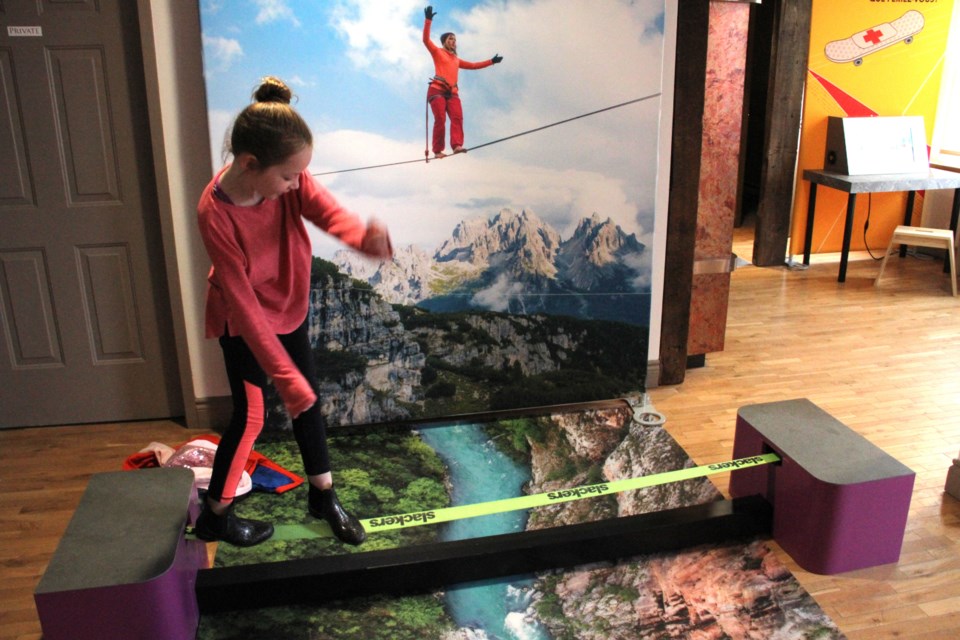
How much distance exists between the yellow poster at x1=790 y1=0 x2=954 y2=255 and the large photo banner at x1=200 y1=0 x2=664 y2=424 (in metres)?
2.79

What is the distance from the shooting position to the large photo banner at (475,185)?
293cm

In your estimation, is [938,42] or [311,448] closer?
[311,448]

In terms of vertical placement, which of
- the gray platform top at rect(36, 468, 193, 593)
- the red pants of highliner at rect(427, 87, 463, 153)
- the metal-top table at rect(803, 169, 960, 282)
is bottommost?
the gray platform top at rect(36, 468, 193, 593)

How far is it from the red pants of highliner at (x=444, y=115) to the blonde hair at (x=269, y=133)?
1.33 m

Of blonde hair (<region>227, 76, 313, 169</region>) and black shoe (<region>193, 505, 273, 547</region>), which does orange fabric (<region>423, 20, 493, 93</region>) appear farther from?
black shoe (<region>193, 505, 273, 547</region>)

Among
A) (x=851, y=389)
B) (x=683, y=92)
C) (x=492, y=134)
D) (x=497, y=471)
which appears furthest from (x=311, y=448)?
(x=851, y=389)

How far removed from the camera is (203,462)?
2.97 metres

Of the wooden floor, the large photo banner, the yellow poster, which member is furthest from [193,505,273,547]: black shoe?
the yellow poster

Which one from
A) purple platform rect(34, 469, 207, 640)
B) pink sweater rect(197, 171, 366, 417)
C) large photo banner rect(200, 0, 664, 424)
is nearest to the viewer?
pink sweater rect(197, 171, 366, 417)

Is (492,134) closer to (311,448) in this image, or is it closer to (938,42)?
(311,448)

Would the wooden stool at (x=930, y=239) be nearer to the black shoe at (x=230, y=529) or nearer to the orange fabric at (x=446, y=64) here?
the orange fabric at (x=446, y=64)

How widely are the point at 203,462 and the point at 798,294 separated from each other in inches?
153

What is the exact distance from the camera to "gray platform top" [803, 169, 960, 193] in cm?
506

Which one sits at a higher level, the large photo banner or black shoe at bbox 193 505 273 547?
the large photo banner
